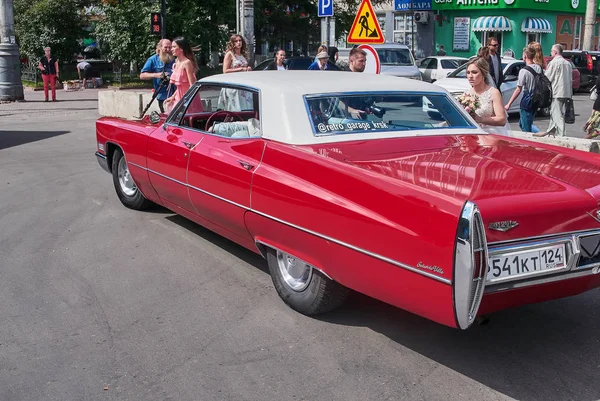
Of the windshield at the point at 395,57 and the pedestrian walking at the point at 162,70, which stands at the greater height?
the windshield at the point at 395,57

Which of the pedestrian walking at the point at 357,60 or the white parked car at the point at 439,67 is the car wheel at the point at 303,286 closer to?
the pedestrian walking at the point at 357,60

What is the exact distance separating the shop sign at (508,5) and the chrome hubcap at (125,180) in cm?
3289

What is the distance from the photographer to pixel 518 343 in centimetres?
432

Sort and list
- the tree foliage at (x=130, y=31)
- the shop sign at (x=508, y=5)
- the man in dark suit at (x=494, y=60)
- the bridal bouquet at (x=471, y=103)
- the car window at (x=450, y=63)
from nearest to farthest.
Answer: the bridal bouquet at (x=471, y=103) → the man in dark suit at (x=494, y=60) → the car window at (x=450, y=63) → the tree foliage at (x=130, y=31) → the shop sign at (x=508, y=5)

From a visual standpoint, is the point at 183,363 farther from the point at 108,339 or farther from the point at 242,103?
the point at 242,103

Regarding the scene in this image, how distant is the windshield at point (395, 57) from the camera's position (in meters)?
23.8

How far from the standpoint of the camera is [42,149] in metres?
12.3

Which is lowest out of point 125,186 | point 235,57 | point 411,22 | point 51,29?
point 125,186

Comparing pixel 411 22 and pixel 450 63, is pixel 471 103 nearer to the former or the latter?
pixel 450 63

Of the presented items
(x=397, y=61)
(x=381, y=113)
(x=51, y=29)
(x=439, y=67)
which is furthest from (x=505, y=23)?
(x=381, y=113)

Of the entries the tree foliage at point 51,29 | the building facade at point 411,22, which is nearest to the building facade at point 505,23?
the building facade at point 411,22

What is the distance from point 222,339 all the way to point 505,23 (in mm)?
36089

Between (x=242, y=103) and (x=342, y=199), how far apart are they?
232 centimetres

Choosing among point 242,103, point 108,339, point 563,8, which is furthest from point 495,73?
point 563,8
